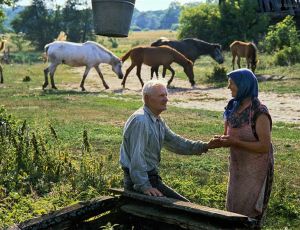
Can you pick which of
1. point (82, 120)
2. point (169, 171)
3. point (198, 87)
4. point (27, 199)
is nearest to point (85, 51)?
point (198, 87)

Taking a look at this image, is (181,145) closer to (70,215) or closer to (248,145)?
(248,145)

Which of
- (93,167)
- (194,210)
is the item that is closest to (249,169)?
(194,210)

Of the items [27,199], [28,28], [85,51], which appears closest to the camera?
[27,199]

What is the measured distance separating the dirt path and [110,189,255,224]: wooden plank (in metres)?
9.55

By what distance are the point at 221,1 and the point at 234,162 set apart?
108ft

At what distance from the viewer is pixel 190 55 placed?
24000 mm

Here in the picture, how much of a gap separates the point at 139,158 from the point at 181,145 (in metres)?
0.64

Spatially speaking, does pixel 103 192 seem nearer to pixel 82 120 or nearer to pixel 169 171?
pixel 169 171

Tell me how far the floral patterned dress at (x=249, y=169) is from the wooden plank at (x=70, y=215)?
100cm

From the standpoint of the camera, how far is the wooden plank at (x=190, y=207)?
129 inches

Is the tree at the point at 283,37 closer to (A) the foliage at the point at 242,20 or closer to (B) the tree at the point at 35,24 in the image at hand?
(A) the foliage at the point at 242,20

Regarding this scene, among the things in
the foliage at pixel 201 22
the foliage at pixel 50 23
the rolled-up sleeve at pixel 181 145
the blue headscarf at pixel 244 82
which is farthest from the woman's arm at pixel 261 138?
the foliage at pixel 50 23

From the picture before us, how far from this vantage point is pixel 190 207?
3494 millimetres

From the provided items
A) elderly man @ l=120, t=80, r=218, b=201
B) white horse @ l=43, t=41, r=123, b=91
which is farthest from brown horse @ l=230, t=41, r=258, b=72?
elderly man @ l=120, t=80, r=218, b=201
